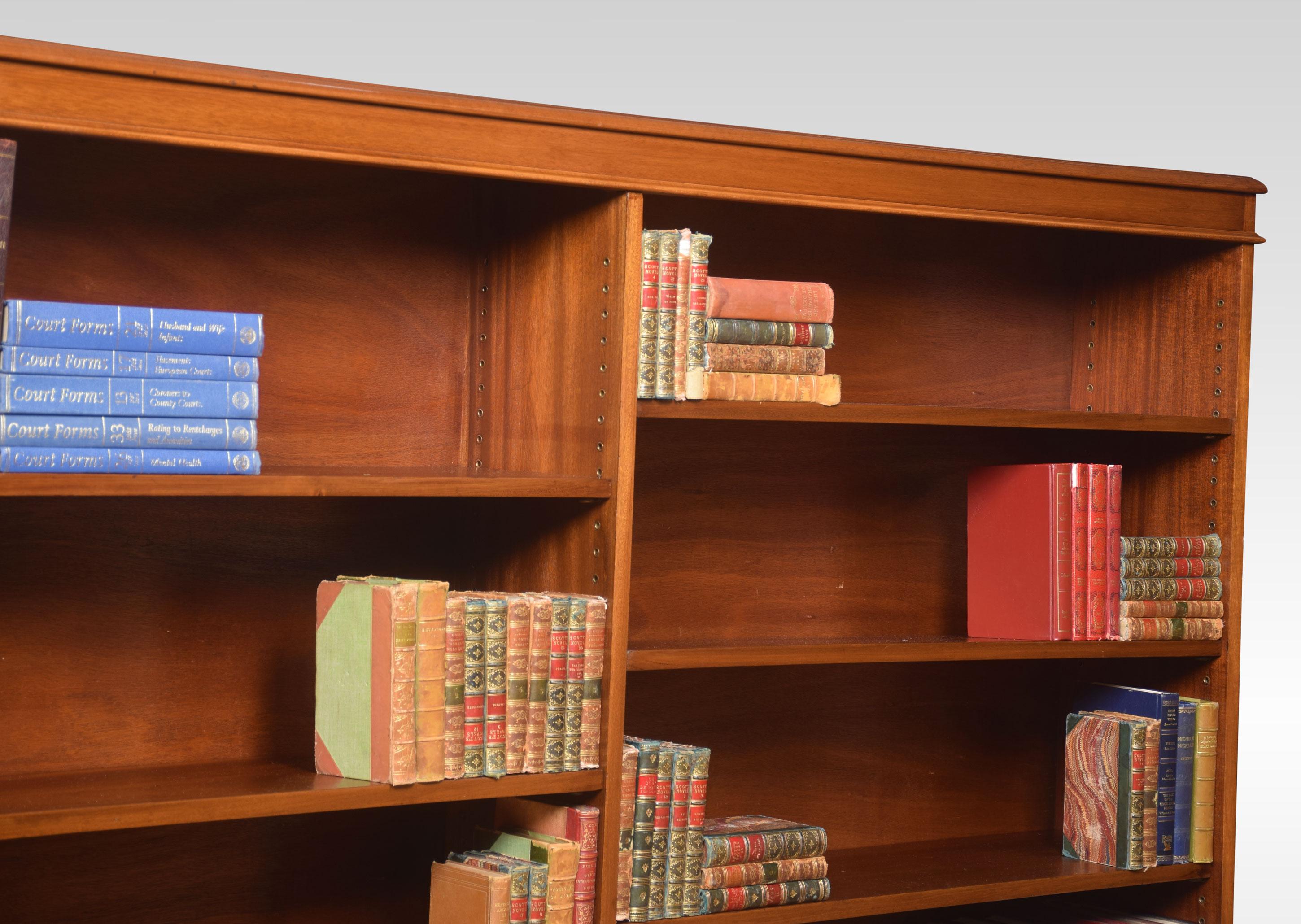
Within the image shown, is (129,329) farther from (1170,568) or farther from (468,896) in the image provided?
→ (1170,568)

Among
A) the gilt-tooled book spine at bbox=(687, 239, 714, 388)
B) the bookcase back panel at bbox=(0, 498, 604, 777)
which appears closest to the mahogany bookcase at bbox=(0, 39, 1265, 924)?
the bookcase back panel at bbox=(0, 498, 604, 777)

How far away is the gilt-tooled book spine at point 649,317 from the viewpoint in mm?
2471

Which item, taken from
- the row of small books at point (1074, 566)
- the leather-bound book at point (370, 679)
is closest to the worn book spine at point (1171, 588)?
the row of small books at point (1074, 566)

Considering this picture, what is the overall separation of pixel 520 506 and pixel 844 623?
30.2 inches

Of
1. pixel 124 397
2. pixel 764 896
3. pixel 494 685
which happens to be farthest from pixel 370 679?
pixel 764 896

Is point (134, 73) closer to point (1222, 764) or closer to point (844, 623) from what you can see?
point (844, 623)

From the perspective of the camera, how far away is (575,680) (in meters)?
2.44

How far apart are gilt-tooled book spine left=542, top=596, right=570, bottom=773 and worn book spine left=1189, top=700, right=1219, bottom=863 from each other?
127 cm

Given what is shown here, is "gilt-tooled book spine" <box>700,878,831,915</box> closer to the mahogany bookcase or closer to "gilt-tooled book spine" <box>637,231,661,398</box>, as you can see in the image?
the mahogany bookcase

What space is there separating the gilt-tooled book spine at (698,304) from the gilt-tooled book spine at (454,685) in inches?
20.9

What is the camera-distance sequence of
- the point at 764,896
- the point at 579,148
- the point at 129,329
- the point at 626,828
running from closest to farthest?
the point at 129,329, the point at 579,148, the point at 626,828, the point at 764,896

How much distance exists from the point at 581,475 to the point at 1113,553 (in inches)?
40.4

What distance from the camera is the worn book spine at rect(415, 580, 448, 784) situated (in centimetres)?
230

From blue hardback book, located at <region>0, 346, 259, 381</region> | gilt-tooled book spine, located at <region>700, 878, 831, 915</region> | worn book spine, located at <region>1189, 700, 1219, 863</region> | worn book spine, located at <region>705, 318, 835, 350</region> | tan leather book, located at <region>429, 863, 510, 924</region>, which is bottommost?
gilt-tooled book spine, located at <region>700, 878, 831, 915</region>
